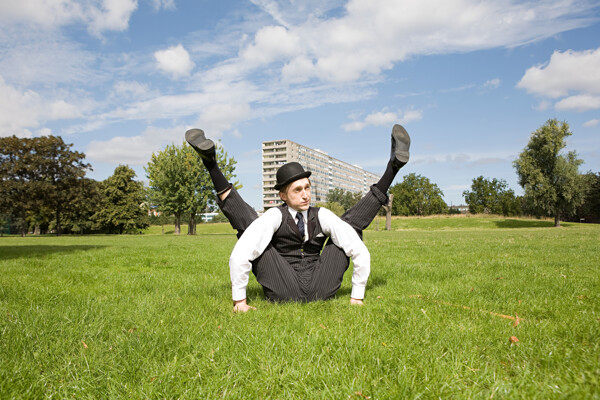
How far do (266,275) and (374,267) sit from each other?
4.17 meters

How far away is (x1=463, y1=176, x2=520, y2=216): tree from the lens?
8900 centimetres

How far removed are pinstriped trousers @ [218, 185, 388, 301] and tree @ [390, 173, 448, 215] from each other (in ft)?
322

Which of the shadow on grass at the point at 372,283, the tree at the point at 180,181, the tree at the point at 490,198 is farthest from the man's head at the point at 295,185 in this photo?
the tree at the point at 490,198

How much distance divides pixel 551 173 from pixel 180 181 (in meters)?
48.5

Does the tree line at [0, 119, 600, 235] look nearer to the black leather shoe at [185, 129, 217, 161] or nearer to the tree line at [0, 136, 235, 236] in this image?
the tree line at [0, 136, 235, 236]

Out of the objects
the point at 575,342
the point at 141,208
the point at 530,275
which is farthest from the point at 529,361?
the point at 141,208

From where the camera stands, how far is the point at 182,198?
42594 mm

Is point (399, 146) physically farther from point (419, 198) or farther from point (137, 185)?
point (419, 198)

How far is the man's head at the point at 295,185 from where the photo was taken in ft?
14.0

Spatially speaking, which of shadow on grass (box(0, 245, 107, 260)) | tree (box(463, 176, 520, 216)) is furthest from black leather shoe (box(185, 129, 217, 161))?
tree (box(463, 176, 520, 216))

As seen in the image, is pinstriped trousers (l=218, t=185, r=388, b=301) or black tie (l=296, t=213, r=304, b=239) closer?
pinstriped trousers (l=218, t=185, r=388, b=301)

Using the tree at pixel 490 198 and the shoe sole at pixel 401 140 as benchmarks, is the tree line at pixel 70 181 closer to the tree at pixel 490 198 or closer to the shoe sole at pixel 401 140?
the shoe sole at pixel 401 140

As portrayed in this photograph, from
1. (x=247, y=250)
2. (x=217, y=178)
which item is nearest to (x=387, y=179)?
(x=247, y=250)

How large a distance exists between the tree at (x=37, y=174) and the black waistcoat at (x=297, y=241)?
164ft
